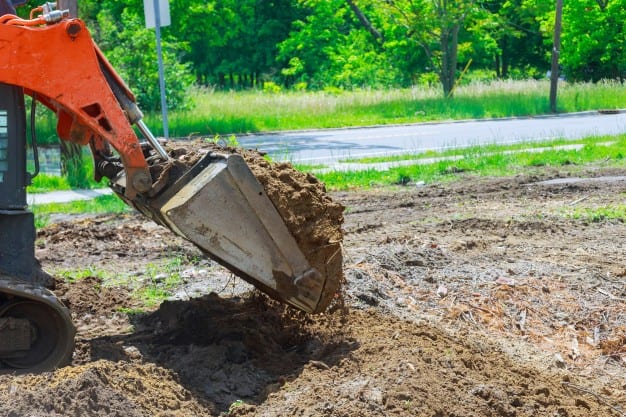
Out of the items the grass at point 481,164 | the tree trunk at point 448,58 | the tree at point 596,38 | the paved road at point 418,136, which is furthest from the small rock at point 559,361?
the tree at point 596,38

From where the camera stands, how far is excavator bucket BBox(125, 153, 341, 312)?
6.32m

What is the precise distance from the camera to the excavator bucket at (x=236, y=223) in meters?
6.32

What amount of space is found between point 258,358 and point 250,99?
26866mm

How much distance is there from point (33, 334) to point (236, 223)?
147cm

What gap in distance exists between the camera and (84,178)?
15.8 metres

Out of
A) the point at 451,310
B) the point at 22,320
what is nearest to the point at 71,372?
the point at 22,320

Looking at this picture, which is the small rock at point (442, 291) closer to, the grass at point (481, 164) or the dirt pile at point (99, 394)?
the dirt pile at point (99, 394)

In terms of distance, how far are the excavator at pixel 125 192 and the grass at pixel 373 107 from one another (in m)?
17.2

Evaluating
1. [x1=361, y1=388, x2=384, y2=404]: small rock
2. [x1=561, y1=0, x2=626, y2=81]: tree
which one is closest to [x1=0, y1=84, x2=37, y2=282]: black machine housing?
[x1=361, y1=388, x2=384, y2=404]: small rock

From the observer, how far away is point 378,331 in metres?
7.22

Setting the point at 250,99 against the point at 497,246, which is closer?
the point at 497,246

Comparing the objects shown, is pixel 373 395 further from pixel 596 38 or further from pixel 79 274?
pixel 596 38

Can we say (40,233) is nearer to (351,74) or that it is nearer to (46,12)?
(46,12)

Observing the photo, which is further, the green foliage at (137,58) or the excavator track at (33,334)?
the green foliage at (137,58)
